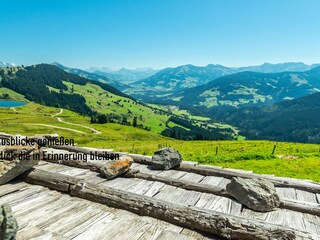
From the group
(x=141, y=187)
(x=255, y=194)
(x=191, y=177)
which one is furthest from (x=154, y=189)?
(x=255, y=194)

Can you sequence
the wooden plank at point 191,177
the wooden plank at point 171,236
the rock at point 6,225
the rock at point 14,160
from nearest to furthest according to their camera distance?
the rock at point 6,225 → the wooden plank at point 171,236 → the rock at point 14,160 → the wooden plank at point 191,177

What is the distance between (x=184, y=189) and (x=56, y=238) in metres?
5.00

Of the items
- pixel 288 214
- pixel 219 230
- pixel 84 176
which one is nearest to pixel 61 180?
pixel 84 176

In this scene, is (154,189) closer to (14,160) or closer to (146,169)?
(146,169)

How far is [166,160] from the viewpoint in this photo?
12.7 m

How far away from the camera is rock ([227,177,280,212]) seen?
850 centimetres

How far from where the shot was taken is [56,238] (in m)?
6.43

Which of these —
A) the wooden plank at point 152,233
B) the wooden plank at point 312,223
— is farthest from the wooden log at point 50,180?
the wooden plank at point 312,223

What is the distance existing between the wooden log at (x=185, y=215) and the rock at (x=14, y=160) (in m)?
1.32

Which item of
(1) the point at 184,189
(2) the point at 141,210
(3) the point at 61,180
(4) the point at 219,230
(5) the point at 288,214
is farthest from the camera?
(1) the point at 184,189

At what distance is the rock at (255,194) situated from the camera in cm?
850

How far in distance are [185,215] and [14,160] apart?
20.8 feet

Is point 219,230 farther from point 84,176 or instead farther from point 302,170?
point 302,170

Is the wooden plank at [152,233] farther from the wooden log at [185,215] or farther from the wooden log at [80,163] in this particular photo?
the wooden log at [80,163]
